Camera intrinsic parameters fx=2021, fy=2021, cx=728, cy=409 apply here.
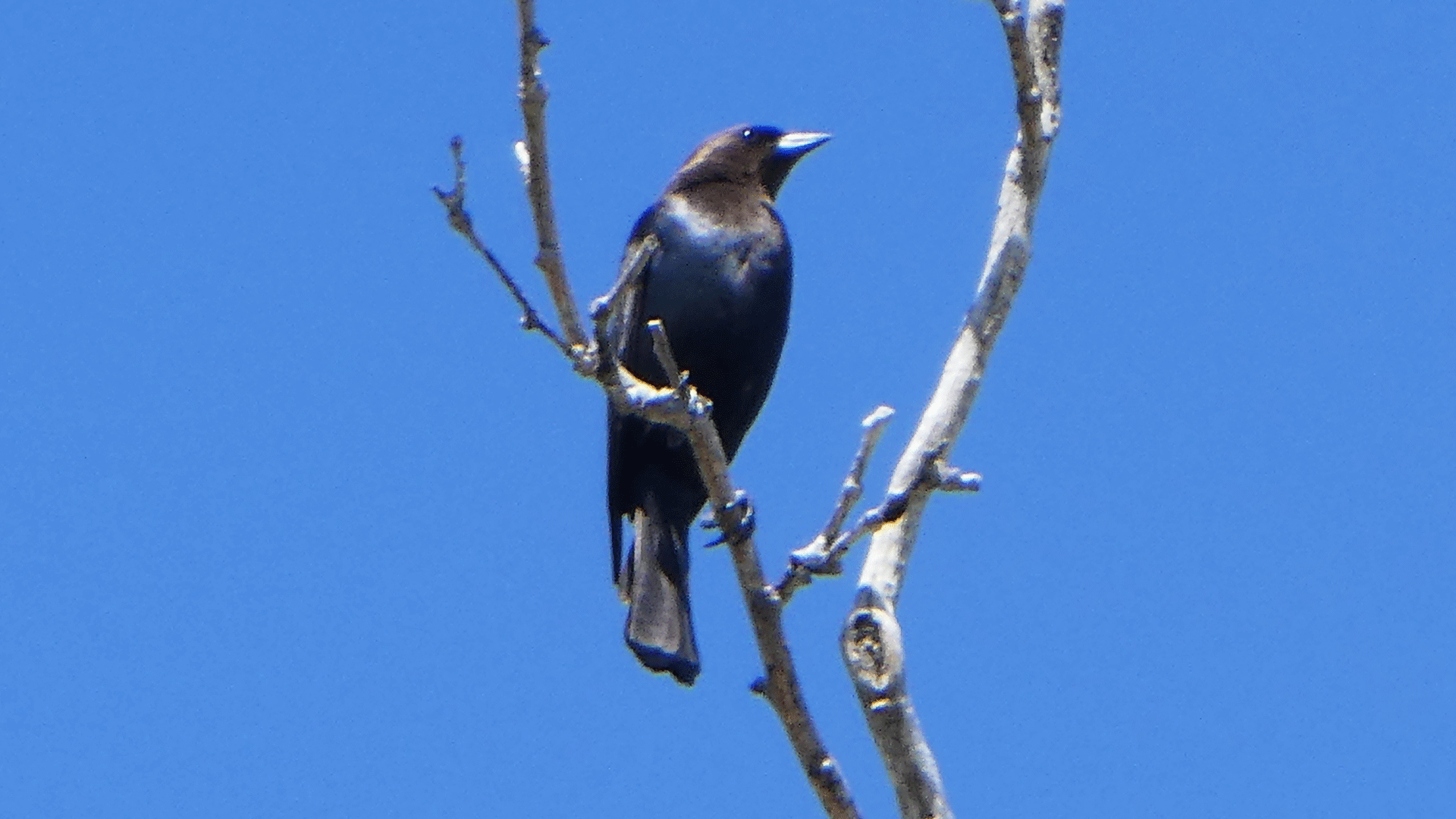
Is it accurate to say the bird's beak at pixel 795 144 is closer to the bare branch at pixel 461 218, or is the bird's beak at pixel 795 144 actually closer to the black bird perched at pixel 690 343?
the black bird perched at pixel 690 343

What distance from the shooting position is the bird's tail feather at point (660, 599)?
4637 mm

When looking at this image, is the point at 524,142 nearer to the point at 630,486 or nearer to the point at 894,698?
the point at 894,698

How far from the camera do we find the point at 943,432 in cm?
393

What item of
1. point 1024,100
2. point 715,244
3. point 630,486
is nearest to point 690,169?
point 715,244

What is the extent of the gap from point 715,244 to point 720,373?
1.13ft

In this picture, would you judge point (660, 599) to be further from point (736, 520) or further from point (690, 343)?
point (736, 520)

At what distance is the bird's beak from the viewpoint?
6.13m

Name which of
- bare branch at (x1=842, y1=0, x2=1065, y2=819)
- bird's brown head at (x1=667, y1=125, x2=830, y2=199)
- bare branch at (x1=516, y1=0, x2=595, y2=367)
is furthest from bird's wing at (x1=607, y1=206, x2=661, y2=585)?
bare branch at (x1=516, y1=0, x2=595, y2=367)

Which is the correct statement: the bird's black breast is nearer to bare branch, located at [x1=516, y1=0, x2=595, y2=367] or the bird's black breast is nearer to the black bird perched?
the black bird perched

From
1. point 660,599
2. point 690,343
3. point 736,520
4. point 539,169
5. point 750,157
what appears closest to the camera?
point 539,169

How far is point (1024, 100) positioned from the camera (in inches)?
159

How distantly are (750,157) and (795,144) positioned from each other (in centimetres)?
16

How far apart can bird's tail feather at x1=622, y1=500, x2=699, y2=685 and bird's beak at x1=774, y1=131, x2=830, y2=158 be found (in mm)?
1352

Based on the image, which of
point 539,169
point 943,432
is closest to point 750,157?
point 943,432
